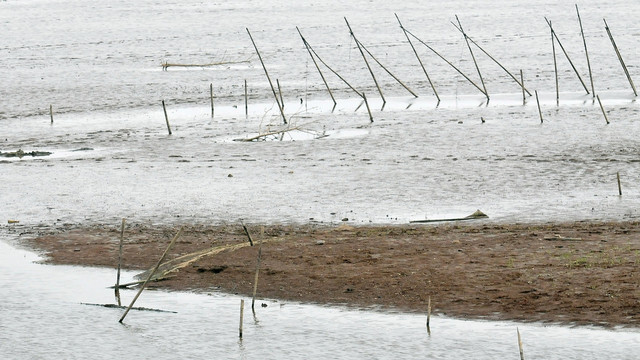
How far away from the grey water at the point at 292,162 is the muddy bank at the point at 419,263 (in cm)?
30

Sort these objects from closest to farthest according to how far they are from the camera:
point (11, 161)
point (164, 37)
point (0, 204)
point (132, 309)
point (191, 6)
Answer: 1. point (132, 309)
2. point (0, 204)
3. point (11, 161)
4. point (164, 37)
5. point (191, 6)

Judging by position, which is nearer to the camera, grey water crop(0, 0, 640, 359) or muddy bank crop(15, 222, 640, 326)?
grey water crop(0, 0, 640, 359)

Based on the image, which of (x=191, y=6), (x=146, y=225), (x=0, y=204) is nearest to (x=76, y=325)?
(x=146, y=225)

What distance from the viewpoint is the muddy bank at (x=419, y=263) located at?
729cm

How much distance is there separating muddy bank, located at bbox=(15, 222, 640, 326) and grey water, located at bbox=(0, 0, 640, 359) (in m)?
0.30

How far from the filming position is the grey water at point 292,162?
22.5 feet

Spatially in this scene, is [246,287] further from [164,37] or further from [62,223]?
[164,37]

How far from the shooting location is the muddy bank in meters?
7.29

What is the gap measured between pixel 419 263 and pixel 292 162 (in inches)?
200

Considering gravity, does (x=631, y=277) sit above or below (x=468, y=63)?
above

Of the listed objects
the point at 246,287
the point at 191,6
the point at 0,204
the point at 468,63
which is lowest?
the point at 191,6

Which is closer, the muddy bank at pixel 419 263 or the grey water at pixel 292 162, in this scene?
the grey water at pixel 292 162

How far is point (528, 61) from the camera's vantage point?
76.4 ft

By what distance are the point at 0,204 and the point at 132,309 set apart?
14.0 feet
